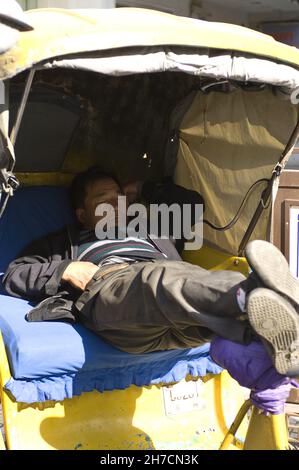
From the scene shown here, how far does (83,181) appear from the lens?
3672mm

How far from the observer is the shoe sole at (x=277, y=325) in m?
2.08

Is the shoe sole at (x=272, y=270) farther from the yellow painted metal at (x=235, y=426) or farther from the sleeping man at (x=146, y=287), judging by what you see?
the yellow painted metal at (x=235, y=426)

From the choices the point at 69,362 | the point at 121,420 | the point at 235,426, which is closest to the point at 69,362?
the point at 69,362

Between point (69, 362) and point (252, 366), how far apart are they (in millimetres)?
862

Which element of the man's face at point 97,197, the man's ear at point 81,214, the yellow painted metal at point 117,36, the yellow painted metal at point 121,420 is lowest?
the yellow painted metal at point 121,420

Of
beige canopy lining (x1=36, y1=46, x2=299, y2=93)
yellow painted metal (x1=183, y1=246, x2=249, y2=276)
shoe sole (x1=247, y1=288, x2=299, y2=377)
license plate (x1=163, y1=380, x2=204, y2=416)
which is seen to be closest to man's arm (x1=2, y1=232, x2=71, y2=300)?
license plate (x1=163, y1=380, x2=204, y2=416)

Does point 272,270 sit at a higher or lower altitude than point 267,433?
higher

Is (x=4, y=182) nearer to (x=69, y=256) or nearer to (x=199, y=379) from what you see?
(x=69, y=256)

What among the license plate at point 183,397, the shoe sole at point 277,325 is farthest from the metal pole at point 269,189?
the shoe sole at point 277,325

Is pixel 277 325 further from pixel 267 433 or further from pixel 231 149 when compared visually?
pixel 231 149

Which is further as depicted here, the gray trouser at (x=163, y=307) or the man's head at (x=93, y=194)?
the man's head at (x=93, y=194)

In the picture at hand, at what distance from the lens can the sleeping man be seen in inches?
83.0

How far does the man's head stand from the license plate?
0.90 meters

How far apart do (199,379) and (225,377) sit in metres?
A: 0.16
